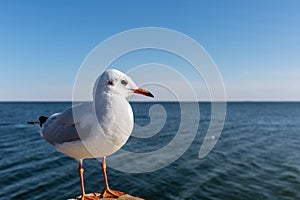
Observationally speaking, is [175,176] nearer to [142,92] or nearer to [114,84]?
[142,92]

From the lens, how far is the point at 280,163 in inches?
911

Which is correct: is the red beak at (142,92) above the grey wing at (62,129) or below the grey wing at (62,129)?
above

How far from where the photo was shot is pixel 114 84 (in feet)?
16.2

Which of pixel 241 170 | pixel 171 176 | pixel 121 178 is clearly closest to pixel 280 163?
pixel 241 170

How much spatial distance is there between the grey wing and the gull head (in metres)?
0.87

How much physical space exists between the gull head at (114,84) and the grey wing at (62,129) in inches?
34.4

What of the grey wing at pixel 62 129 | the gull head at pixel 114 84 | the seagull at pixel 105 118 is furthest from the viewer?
the grey wing at pixel 62 129

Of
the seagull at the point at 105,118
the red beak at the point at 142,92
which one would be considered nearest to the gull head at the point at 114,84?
the seagull at the point at 105,118

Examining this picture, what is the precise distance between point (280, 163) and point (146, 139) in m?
16.0

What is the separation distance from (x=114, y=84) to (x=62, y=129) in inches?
71.0

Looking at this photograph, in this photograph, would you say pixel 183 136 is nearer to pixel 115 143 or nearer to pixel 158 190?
pixel 158 190

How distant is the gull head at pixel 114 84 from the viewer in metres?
4.90

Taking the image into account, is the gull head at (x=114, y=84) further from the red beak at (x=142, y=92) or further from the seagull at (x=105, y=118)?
the red beak at (x=142, y=92)

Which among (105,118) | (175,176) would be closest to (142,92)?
(105,118)
